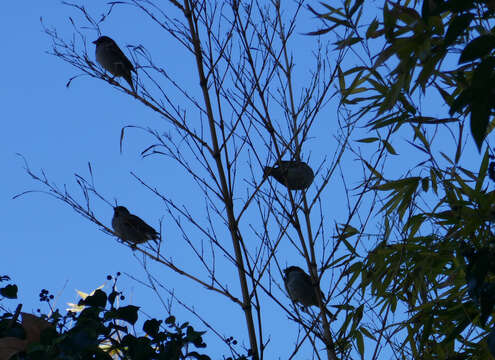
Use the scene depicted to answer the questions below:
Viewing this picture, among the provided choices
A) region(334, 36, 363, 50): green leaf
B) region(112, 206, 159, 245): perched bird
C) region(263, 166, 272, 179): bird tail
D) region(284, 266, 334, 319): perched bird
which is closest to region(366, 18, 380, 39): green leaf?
region(334, 36, 363, 50): green leaf

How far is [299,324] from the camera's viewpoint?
2.56 meters

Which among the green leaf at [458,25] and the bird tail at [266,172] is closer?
the green leaf at [458,25]

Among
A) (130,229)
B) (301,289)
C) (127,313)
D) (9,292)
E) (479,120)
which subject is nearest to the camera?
(479,120)

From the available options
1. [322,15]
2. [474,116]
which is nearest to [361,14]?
[322,15]

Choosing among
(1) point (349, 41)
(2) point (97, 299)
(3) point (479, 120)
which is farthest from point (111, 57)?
(3) point (479, 120)

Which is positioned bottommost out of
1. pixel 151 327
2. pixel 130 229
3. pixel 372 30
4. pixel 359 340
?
pixel 151 327

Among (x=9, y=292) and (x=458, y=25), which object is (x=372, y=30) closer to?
(x=458, y=25)

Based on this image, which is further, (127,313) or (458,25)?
(127,313)

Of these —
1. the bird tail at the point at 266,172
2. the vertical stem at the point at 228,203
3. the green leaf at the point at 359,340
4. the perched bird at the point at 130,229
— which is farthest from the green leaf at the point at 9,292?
the perched bird at the point at 130,229

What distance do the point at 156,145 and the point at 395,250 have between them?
121 cm

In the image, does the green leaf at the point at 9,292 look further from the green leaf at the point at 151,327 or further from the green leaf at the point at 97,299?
the green leaf at the point at 151,327

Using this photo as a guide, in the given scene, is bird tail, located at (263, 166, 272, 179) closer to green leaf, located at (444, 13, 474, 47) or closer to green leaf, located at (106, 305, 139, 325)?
green leaf, located at (106, 305, 139, 325)

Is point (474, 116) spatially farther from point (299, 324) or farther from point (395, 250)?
point (395, 250)

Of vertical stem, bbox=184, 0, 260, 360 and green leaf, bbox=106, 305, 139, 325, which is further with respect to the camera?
vertical stem, bbox=184, 0, 260, 360
